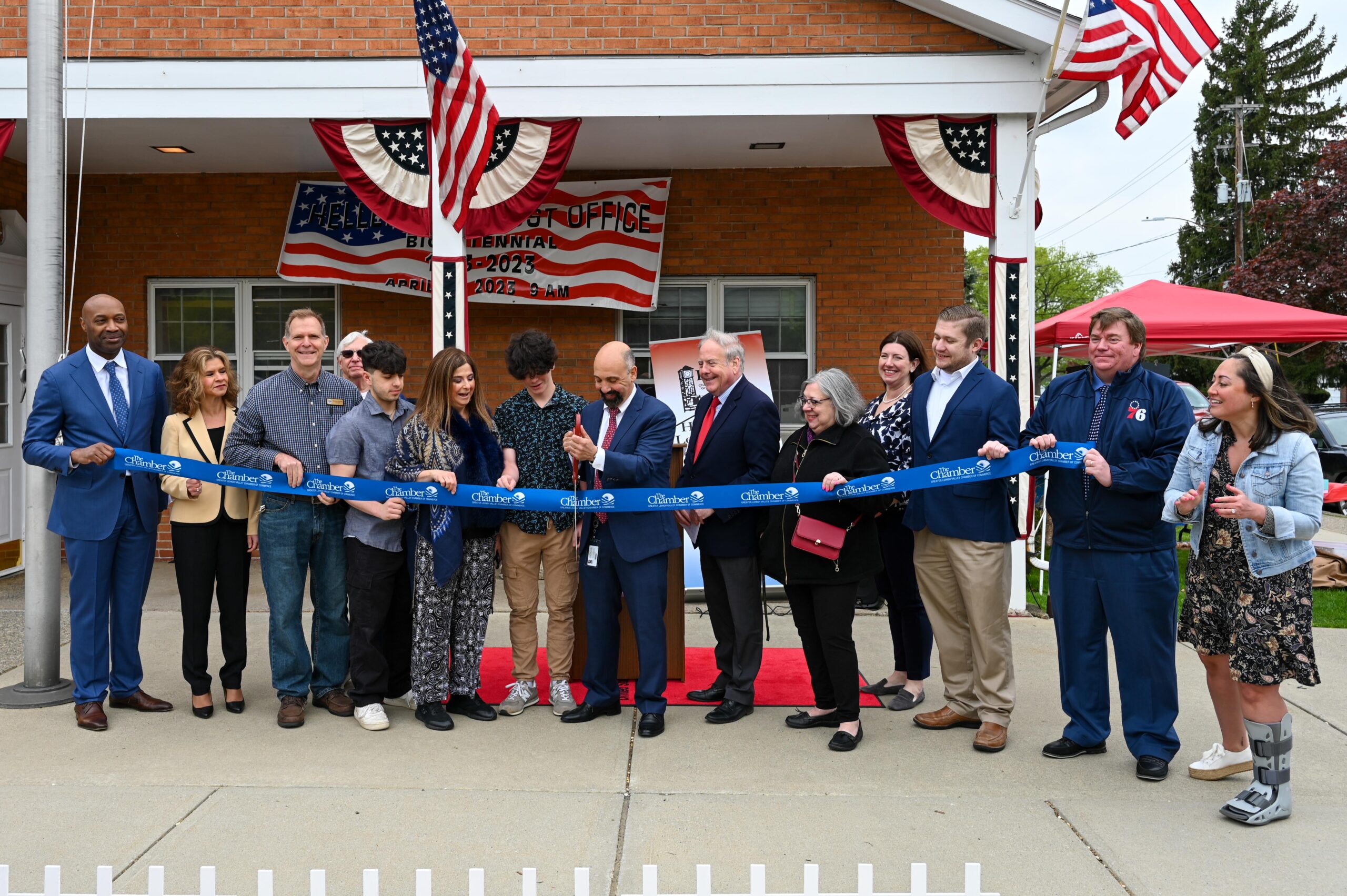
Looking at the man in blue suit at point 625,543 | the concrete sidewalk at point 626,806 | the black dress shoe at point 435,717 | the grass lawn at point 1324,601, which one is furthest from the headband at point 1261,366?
the black dress shoe at point 435,717

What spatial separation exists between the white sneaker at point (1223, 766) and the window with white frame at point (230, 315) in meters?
7.87

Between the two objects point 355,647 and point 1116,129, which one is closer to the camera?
point 355,647

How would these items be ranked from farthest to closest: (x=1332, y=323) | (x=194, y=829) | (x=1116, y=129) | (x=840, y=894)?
(x=1332, y=323)
(x=1116, y=129)
(x=194, y=829)
(x=840, y=894)

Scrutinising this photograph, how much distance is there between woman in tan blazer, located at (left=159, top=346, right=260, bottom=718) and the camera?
5297 millimetres

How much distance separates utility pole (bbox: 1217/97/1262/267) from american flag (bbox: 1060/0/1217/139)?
125ft

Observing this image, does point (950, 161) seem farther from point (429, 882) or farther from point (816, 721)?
point (429, 882)

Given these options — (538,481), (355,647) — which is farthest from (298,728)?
(538,481)

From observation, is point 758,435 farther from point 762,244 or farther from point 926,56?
point 762,244

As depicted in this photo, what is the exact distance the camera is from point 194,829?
4.02 meters

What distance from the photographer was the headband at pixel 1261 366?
13.5 ft

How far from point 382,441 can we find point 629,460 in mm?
1245

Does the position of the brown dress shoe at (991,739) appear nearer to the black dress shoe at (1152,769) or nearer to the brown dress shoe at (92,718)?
the black dress shoe at (1152,769)

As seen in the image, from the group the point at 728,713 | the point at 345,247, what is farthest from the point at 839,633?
the point at 345,247

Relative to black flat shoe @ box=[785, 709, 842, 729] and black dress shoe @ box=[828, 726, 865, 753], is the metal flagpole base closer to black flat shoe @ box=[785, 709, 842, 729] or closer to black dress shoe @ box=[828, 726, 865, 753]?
black flat shoe @ box=[785, 709, 842, 729]
